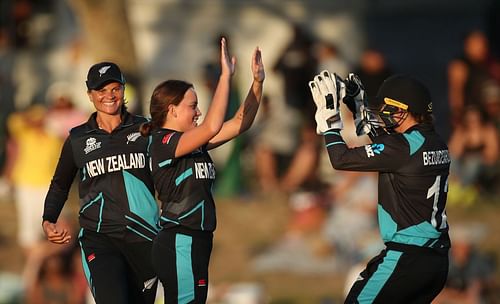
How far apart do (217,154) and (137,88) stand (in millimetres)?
1393

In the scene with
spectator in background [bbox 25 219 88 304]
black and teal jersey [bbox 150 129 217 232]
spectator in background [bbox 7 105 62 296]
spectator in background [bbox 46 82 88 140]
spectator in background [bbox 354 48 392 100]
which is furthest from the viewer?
spectator in background [bbox 46 82 88 140]

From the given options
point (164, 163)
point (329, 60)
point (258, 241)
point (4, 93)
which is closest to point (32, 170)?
point (4, 93)

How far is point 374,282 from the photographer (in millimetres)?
7539

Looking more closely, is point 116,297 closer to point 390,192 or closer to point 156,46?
point 390,192

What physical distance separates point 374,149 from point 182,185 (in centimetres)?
120

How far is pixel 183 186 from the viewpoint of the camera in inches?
305

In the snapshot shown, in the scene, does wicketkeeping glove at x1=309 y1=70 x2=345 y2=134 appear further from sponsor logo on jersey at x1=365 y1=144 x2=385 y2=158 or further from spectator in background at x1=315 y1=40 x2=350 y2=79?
spectator in background at x1=315 y1=40 x2=350 y2=79

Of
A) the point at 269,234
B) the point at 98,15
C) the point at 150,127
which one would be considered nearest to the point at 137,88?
the point at 98,15

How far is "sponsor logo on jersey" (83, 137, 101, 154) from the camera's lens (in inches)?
322

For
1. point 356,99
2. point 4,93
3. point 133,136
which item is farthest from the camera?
point 4,93

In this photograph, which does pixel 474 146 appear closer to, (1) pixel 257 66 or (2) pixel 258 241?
(2) pixel 258 241

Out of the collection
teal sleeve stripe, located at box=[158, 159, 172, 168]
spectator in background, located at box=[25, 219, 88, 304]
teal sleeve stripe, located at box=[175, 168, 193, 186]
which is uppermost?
teal sleeve stripe, located at box=[158, 159, 172, 168]

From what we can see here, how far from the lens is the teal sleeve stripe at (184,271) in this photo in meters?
7.67

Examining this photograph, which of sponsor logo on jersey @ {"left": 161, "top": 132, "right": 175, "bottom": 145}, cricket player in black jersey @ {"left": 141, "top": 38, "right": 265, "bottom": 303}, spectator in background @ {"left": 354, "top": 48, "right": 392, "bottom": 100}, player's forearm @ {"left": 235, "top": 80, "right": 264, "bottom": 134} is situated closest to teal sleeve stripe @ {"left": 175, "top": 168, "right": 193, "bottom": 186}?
cricket player in black jersey @ {"left": 141, "top": 38, "right": 265, "bottom": 303}
